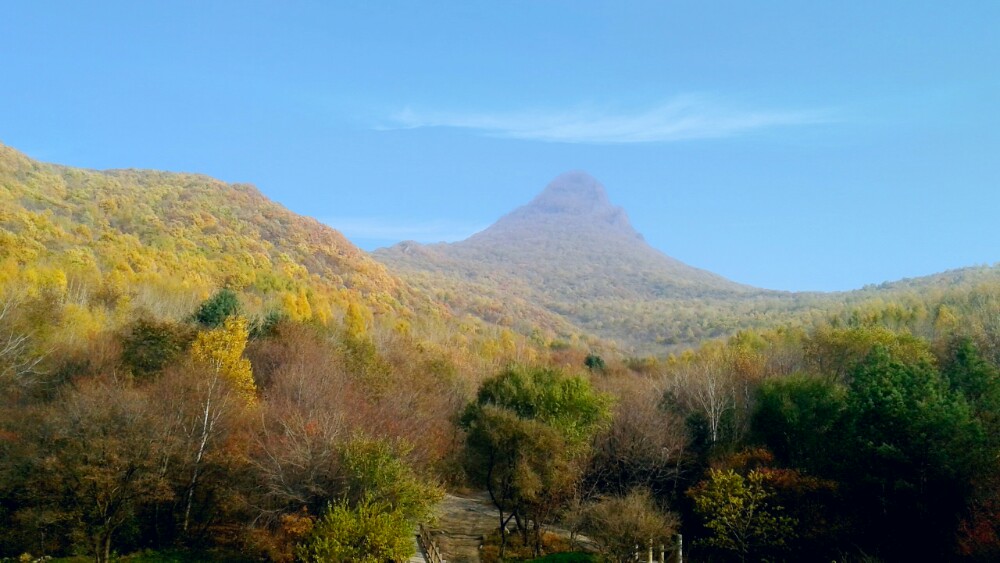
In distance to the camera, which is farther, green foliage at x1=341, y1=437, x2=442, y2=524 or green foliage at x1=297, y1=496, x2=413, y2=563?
green foliage at x1=341, y1=437, x2=442, y2=524

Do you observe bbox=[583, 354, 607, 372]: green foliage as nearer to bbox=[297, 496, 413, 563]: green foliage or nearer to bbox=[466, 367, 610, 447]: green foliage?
bbox=[466, 367, 610, 447]: green foliage

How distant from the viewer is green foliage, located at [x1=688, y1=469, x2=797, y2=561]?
2169 centimetres

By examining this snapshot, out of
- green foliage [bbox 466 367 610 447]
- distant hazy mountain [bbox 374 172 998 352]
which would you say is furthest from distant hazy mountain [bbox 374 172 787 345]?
green foliage [bbox 466 367 610 447]

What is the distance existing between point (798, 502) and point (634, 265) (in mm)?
175963

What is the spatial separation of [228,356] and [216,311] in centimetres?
805

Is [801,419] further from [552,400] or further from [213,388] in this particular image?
[213,388]

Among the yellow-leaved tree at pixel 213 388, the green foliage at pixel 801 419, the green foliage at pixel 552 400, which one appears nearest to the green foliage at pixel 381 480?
the yellow-leaved tree at pixel 213 388

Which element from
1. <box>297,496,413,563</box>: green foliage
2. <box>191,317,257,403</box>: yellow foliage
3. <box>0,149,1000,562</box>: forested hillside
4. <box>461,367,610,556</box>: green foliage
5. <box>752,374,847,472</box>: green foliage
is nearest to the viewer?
<box>297,496,413,563</box>: green foliage

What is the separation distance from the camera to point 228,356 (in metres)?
30.3

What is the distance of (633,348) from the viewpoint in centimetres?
10206

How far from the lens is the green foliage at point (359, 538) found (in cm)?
1755

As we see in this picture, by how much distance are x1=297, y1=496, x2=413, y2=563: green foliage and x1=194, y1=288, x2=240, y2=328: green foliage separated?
21.7 meters

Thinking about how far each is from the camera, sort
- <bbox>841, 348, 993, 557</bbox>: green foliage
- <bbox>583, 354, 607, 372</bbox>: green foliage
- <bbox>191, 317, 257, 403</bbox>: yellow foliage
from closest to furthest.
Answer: <bbox>841, 348, 993, 557</bbox>: green foliage, <bbox>191, 317, 257, 403</bbox>: yellow foliage, <bbox>583, 354, 607, 372</bbox>: green foliage

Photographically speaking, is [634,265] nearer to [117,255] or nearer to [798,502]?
[117,255]
